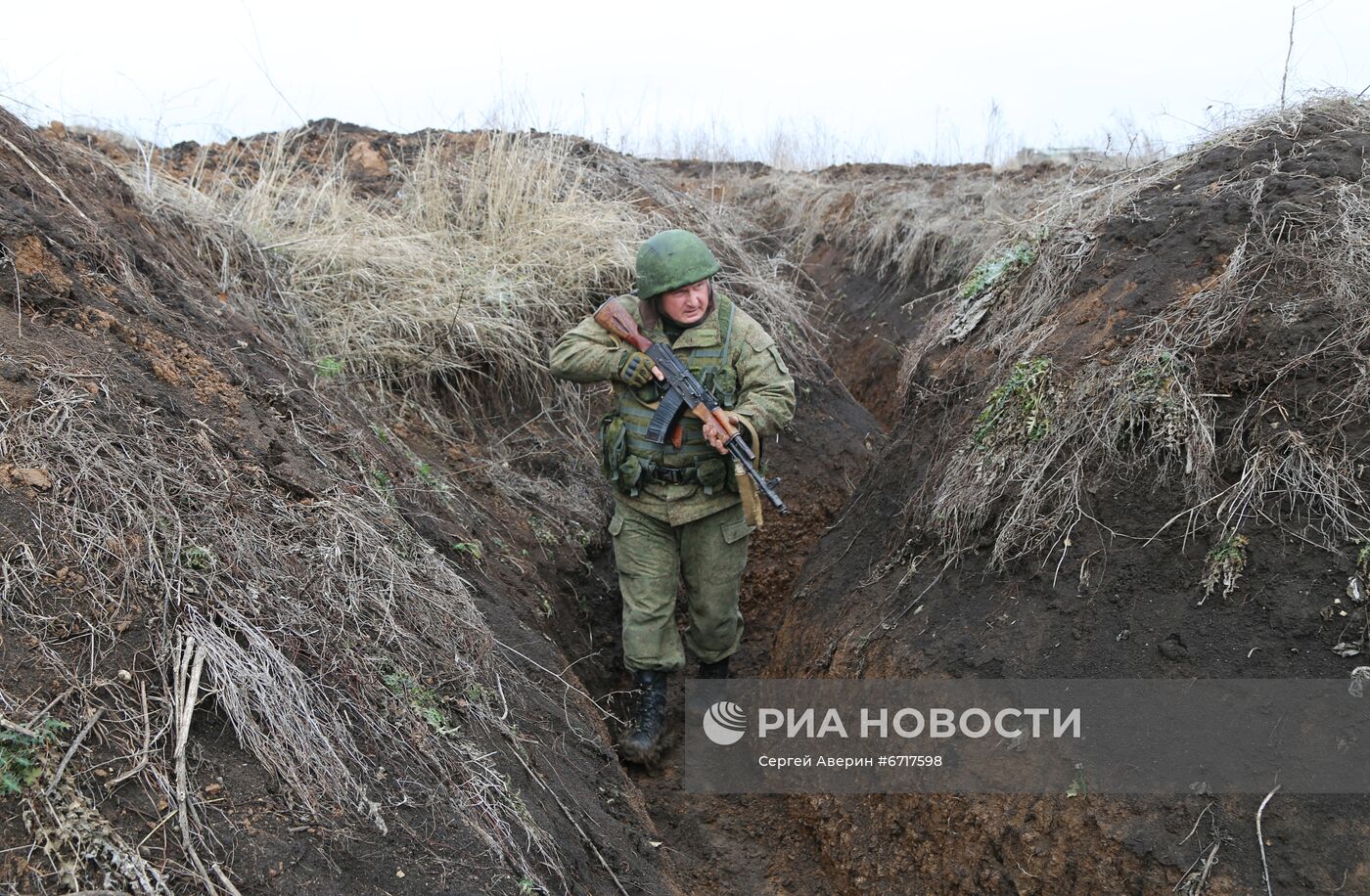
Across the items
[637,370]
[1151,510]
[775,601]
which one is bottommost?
[775,601]

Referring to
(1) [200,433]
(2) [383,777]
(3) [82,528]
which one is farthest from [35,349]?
(2) [383,777]

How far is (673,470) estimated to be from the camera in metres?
4.29

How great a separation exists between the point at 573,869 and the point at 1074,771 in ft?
5.12

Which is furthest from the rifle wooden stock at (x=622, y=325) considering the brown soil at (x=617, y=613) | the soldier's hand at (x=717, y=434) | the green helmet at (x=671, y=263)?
the brown soil at (x=617, y=613)

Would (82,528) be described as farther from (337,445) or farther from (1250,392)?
(1250,392)

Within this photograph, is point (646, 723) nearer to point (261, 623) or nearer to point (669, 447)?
point (669, 447)

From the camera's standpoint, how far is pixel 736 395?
4430mm

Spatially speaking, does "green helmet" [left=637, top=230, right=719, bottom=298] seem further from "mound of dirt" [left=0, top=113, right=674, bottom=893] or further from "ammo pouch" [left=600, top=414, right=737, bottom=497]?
"mound of dirt" [left=0, top=113, right=674, bottom=893]

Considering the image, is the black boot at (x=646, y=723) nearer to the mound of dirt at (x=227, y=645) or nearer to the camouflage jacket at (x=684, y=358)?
the mound of dirt at (x=227, y=645)

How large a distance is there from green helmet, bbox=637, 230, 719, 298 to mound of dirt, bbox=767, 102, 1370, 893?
1.34m

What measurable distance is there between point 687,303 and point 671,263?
0.19 meters

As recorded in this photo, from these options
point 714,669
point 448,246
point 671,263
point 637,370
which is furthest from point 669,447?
point 448,246

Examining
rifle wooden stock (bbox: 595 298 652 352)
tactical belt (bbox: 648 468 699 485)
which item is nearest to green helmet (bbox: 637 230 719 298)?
rifle wooden stock (bbox: 595 298 652 352)

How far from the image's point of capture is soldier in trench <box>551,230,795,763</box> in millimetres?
4270
